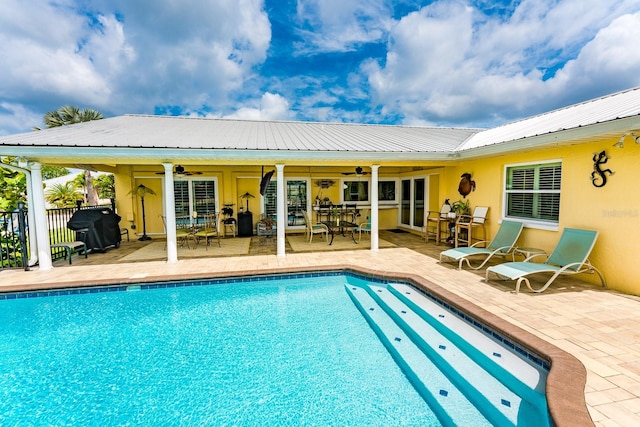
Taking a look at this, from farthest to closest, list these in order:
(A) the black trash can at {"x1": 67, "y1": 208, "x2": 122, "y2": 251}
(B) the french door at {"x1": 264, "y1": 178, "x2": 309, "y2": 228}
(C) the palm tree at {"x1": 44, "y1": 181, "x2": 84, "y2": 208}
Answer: (C) the palm tree at {"x1": 44, "y1": 181, "x2": 84, "y2": 208} → (B) the french door at {"x1": 264, "y1": 178, "x2": 309, "y2": 228} → (A) the black trash can at {"x1": 67, "y1": 208, "x2": 122, "y2": 251}

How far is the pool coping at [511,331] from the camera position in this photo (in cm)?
244

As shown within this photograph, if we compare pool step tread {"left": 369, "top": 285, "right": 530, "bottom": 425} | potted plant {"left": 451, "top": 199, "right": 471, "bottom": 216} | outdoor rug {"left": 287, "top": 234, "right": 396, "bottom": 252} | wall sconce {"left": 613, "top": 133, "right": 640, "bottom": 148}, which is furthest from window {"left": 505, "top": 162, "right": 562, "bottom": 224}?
pool step tread {"left": 369, "top": 285, "right": 530, "bottom": 425}

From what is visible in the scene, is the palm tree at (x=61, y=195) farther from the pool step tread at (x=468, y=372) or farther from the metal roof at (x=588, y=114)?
the metal roof at (x=588, y=114)

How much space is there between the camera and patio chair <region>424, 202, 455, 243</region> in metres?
10.1

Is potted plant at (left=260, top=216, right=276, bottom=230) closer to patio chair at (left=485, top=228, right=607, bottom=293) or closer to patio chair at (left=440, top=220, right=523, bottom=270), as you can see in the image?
patio chair at (left=440, top=220, right=523, bottom=270)

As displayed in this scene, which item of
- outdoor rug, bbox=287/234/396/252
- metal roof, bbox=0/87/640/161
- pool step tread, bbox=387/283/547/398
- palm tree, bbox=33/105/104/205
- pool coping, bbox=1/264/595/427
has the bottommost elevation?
pool step tread, bbox=387/283/547/398

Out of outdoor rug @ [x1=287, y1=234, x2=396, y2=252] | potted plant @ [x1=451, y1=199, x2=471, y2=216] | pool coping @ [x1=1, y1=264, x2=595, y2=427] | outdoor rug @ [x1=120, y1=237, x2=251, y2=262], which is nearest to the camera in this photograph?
pool coping @ [x1=1, y1=264, x2=595, y2=427]

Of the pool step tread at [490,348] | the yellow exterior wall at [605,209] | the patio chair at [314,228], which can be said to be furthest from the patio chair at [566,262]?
the patio chair at [314,228]

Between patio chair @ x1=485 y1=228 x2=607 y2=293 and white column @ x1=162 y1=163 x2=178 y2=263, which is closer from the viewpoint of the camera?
patio chair @ x1=485 y1=228 x2=607 y2=293

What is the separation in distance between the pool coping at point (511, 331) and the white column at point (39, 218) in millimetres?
1494

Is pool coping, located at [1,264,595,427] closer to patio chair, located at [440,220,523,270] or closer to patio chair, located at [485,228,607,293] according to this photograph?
patio chair, located at [485,228,607,293]

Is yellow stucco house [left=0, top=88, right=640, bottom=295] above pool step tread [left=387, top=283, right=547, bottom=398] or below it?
above

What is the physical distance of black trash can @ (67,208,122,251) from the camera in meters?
9.10

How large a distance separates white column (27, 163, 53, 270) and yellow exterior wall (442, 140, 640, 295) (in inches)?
487
